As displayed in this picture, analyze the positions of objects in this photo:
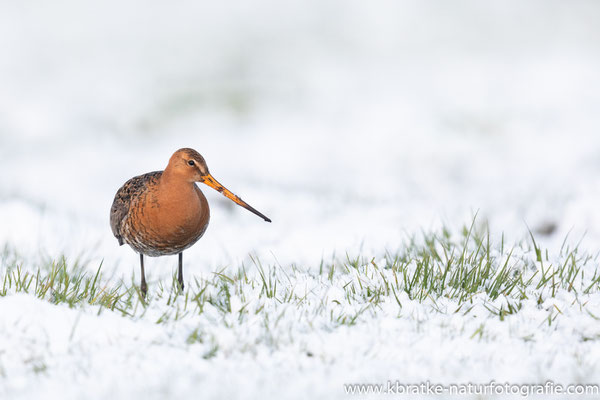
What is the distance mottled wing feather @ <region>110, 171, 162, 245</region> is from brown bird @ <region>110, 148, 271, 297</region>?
3 centimetres

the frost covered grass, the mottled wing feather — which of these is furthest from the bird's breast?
the frost covered grass

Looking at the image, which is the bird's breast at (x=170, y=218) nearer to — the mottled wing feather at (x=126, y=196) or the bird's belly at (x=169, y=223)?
the bird's belly at (x=169, y=223)

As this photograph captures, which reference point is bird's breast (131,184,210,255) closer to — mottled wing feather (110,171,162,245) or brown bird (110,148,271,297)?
brown bird (110,148,271,297)

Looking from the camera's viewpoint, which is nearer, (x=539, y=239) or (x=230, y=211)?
(x=539, y=239)

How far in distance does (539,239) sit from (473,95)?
944 cm

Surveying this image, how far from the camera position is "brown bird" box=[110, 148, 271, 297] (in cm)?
577

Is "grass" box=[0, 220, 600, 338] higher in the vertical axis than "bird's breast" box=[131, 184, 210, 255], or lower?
lower

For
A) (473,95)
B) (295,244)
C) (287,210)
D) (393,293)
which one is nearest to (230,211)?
(287,210)

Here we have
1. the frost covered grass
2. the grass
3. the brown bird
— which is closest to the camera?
the frost covered grass

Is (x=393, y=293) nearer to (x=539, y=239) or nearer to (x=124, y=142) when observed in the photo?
(x=539, y=239)

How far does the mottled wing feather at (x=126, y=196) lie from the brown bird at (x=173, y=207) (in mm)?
29

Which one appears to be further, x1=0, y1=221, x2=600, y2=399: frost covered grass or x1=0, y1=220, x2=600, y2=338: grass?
x1=0, y1=220, x2=600, y2=338: grass

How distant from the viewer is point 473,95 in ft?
55.5

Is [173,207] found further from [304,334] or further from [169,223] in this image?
[304,334]
